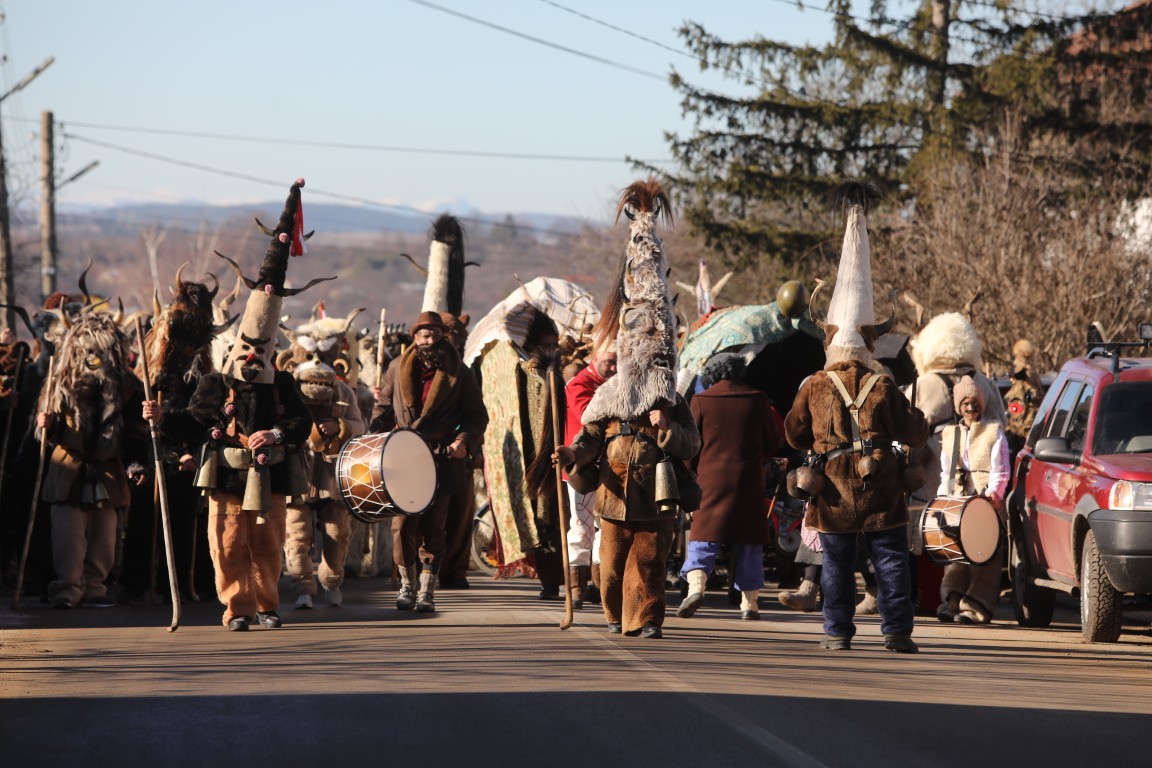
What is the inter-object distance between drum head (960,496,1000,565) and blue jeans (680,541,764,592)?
159 centimetres

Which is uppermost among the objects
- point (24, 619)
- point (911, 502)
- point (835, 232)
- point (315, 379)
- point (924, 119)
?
point (924, 119)

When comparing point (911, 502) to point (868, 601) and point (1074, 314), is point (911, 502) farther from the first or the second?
point (1074, 314)

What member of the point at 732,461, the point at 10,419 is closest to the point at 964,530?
the point at 732,461

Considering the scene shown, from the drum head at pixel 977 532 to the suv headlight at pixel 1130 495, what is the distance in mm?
1478

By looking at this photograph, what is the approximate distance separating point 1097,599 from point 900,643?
1560 mm

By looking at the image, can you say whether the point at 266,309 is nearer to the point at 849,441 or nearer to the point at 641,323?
the point at 641,323

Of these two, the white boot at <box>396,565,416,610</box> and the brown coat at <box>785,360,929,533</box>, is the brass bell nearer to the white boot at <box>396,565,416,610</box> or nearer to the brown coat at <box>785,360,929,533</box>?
the brown coat at <box>785,360,929,533</box>

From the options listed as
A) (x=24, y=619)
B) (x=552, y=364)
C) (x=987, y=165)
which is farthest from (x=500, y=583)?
(x=987, y=165)

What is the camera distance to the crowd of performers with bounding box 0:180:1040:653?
1166cm

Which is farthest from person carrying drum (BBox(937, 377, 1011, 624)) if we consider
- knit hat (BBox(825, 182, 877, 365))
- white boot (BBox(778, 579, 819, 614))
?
knit hat (BBox(825, 182, 877, 365))

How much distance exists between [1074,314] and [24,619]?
17.6 metres

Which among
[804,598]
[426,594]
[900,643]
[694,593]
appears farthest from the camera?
[804,598]

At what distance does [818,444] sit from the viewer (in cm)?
1157

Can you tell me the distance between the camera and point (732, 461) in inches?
543
